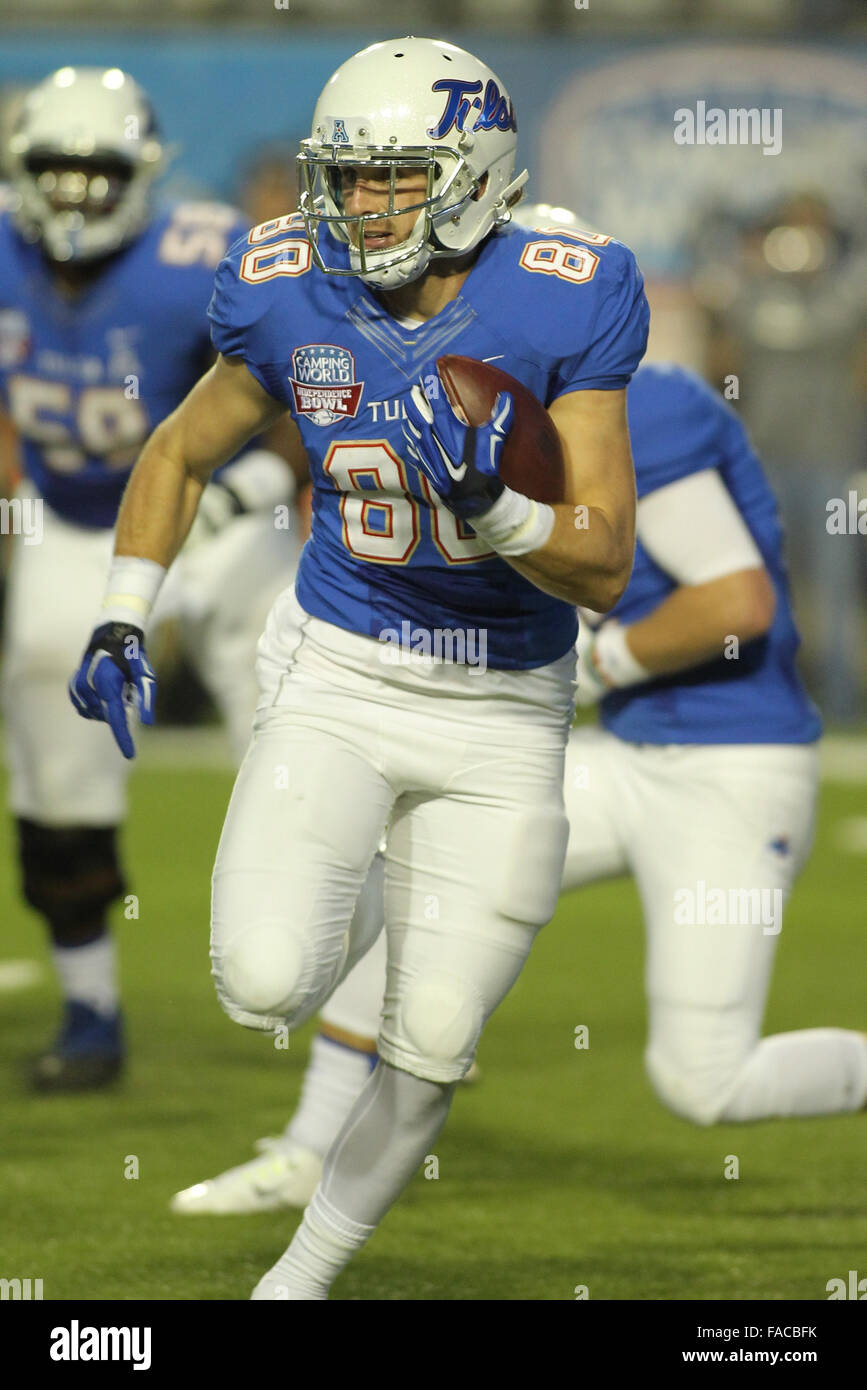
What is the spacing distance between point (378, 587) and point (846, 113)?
8.67 m

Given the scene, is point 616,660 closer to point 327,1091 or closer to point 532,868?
point 532,868

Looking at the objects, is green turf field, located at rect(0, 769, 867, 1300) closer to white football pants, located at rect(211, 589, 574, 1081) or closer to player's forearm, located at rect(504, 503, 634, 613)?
white football pants, located at rect(211, 589, 574, 1081)

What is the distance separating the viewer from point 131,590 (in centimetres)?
289

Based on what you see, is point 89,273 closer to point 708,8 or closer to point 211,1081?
point 211,1081

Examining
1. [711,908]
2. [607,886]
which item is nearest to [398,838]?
[711,908]

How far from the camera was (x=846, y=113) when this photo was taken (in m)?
10.7

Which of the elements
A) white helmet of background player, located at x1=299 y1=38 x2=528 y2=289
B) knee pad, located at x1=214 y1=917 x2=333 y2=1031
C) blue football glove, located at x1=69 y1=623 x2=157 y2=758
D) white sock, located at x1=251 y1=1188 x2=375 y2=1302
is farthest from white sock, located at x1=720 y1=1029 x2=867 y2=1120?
white helmet of background player, located at x1=299 y1=38 x2=528 y2=289

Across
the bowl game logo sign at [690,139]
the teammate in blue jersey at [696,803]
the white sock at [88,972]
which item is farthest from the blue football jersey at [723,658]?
the bowl game logo sign at [690,139]

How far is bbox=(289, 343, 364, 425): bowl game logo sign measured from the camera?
2.70m

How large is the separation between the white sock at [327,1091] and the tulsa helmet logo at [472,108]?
1.45 metres

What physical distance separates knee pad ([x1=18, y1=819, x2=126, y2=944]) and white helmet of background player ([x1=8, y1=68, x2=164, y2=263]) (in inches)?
44.7

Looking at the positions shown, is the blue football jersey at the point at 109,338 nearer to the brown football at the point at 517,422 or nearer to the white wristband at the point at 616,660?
the white wristband at the point at 616,660

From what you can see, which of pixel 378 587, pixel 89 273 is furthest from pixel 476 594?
pixel 89 273

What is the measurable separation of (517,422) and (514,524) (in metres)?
0.12
